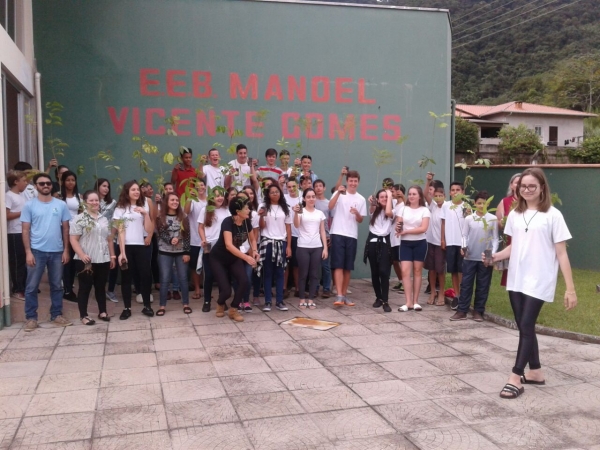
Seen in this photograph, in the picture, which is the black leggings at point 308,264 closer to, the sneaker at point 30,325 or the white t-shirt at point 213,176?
the white t-shirt at point 213,176

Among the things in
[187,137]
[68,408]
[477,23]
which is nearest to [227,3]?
[187,137]

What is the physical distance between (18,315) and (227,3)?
6.28 metres

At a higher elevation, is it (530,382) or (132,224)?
(132,224)

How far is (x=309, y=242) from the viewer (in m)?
8.18

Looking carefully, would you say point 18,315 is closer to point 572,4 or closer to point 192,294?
point 192,294

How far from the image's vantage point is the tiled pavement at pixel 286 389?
4.02 m

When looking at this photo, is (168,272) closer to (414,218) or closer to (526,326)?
(414,218)

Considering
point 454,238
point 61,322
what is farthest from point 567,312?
point 61,322

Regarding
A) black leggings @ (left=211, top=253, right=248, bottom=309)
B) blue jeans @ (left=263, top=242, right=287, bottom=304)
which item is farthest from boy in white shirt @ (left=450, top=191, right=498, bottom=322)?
black leggings @ (left=211, top=253, right=248, bottom=309)

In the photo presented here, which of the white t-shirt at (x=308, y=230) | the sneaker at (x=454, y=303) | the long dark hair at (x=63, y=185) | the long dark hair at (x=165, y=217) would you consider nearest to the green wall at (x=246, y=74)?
the long dark hair at (x=63, y=185)

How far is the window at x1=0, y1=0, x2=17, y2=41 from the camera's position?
330 inches

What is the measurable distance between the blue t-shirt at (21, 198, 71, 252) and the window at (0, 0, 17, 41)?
3.02 meters

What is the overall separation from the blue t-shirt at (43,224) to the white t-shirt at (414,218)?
4490 mm

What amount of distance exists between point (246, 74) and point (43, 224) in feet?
16.1
